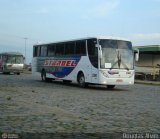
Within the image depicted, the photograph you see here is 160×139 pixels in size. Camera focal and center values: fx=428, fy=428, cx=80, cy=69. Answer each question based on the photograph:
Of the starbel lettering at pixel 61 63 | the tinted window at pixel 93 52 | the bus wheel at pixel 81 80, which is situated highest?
the tinted window at pixel 93 52

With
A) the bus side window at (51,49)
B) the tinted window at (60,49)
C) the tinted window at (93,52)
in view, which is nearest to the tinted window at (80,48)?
the tinted window at (93,52)

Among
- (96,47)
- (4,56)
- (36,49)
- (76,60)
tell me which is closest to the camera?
(96,47)

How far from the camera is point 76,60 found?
29.0 m

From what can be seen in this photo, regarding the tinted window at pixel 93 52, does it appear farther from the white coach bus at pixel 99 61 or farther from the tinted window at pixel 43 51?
the tinted window at pixel 43 51

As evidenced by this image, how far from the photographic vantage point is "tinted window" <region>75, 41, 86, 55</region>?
27.9 meters

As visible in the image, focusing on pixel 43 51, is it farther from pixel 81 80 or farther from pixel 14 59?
pixel 14 59

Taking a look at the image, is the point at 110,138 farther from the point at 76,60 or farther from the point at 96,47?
the point at 76,60

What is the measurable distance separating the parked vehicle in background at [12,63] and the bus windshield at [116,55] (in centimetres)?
2985

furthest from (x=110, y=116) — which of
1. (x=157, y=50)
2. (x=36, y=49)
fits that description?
(x=157, y=50)

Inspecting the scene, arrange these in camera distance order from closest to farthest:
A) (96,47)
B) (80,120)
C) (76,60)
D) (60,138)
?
1. (60,138)
2. (80,120)
3. (96,47)
4. (76,60)

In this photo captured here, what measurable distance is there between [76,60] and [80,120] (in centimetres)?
1750

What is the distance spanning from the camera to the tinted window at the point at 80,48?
2790cm

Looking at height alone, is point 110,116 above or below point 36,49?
below

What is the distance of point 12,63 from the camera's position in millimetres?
55250
